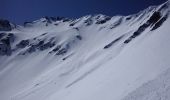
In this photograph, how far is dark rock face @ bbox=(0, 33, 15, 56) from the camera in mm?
124656

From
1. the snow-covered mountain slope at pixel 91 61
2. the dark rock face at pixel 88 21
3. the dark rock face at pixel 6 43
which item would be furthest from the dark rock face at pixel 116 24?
the dark rock face at pixel 6 43

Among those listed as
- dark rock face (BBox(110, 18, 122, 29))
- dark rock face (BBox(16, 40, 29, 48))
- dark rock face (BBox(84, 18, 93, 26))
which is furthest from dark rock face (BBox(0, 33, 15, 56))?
dark rock face (BBox(110, 18, 122, 29))

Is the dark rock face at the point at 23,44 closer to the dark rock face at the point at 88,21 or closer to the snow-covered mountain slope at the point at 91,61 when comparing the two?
the snow-covered mountain slope at the point at 91,61

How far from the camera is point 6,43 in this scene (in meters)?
133

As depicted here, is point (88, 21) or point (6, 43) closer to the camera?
point (6, 43)

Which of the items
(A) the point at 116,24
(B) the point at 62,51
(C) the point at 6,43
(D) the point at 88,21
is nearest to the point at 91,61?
(B) the point at 62,51

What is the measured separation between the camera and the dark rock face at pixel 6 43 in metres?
125

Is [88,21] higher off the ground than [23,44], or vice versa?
[88,21]

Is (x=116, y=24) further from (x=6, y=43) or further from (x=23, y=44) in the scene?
(x=6, y=43)

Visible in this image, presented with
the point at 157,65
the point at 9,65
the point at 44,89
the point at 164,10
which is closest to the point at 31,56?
the point at 9,65

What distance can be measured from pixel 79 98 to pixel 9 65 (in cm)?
8518

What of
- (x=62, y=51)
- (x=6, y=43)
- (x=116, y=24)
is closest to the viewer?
(x=62, y=51)

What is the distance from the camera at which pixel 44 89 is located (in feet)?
204

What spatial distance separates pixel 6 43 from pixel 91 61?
3222 inches
